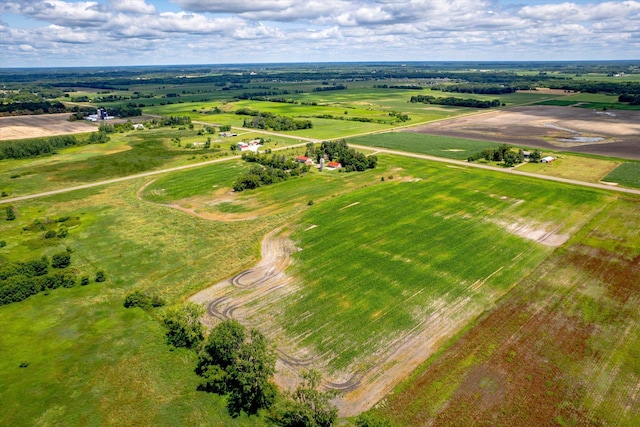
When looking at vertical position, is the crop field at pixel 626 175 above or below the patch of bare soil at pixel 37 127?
below

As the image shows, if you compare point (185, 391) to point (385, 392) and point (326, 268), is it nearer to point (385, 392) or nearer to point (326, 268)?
point (385, 392)

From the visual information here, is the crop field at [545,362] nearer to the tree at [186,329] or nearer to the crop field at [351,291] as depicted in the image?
the crop field at [351,291]

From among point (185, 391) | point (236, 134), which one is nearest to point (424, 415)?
point (185, 391)

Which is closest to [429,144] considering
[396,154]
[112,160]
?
[396,154]

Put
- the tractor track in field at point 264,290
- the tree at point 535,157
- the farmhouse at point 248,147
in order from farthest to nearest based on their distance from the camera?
the farmhouse at point 248,147 < the tree at point 535,157 < the tractor track in field at point 264,290

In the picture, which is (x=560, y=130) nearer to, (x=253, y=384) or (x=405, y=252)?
(x=405, y=252)

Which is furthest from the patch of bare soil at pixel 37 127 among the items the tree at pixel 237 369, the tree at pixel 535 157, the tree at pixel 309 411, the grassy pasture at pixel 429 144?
the tree at pixel 535 157

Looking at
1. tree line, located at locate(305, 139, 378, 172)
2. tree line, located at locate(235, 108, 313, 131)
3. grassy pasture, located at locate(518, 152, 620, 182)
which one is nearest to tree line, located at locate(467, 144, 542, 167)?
grassy pasture, located at locate(518, 152, 620, 182)

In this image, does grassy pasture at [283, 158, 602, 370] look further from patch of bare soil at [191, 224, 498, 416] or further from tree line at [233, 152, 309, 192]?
tree line at [233, 152, 309, 192]
